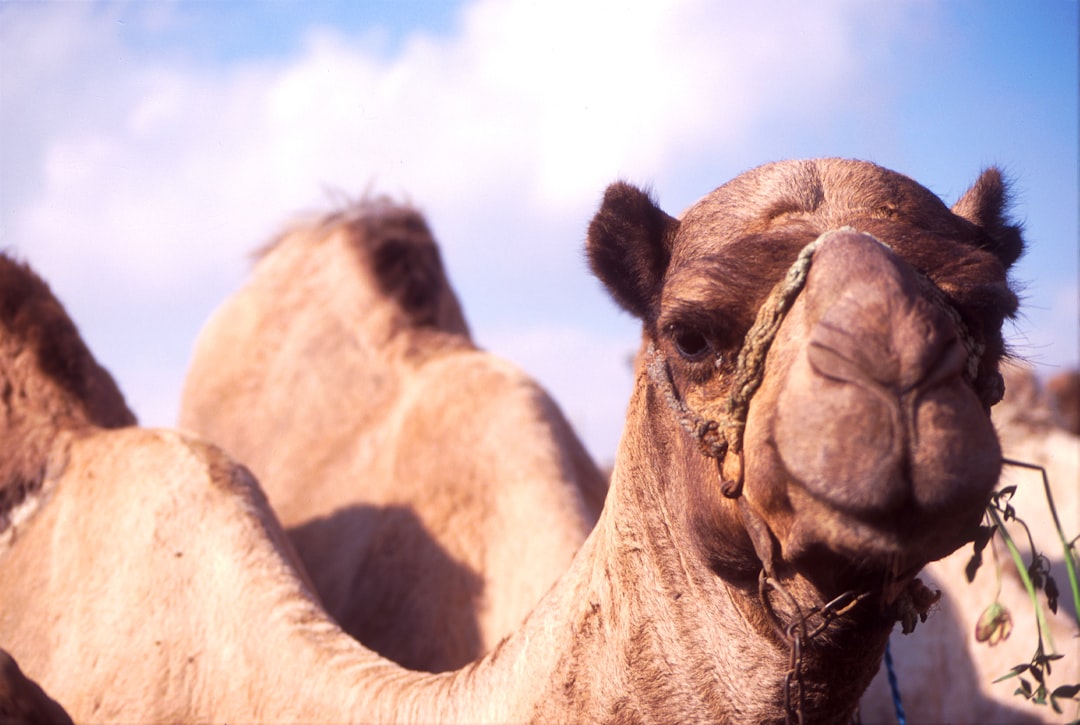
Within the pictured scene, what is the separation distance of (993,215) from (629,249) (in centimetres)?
92

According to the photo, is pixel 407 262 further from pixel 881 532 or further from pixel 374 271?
pixel 881 532

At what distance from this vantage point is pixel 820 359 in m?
1.82

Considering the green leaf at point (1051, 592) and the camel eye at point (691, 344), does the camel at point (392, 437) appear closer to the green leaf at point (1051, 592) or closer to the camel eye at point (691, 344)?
the green leaf at point (1051, 592)

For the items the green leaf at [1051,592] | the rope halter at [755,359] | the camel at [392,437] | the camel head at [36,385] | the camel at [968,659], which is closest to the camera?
the rope halter at [755,359]

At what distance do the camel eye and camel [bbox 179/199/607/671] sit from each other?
1896 millimetres

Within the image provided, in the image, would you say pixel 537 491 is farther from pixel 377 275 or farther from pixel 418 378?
pixel 377 275

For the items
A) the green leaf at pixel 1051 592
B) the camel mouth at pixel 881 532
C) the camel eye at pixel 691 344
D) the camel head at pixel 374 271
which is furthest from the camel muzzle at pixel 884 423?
the camel head at pixel 374 271

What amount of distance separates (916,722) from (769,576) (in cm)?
327

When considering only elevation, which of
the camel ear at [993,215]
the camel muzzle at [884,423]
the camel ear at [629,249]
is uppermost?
the camel ear at [993,215]

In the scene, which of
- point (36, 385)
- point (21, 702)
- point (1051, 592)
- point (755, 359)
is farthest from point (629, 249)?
point (36, 385)

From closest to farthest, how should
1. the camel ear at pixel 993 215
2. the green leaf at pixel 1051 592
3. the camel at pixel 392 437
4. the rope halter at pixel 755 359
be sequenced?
1. the rope halter at pixel 755 359
2. the camel ear at pixel 993 215
3. the green leaf at pixel 1051 592
4. the camel at pixel 392 437

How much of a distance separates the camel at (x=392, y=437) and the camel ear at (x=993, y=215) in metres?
2.05

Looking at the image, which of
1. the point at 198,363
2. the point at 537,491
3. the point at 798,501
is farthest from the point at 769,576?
the point at 198,363

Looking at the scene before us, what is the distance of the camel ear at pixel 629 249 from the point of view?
2568 mm
